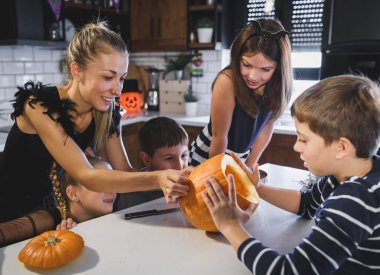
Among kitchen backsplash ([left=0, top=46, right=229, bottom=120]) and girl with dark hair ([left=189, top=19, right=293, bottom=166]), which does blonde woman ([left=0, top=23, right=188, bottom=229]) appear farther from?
kitchen backsplash ([left=0, top=46, right=229, bottom=120])

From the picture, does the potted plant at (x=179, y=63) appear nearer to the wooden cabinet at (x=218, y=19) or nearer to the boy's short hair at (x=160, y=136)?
the wooden cabinet at (x=218, y=19)

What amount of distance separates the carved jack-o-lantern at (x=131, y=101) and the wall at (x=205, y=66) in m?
0.44

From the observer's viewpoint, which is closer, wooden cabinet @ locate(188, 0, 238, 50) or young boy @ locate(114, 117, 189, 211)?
young boy @ locate(114, 117, 189, 211)

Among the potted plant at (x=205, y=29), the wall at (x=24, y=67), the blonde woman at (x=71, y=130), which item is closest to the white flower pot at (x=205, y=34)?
the potted plant at (x=205, y=29)

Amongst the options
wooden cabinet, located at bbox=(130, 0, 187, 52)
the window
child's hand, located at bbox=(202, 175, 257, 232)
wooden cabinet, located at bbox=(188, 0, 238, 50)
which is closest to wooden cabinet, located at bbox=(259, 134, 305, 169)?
the window

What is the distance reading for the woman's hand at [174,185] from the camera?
0.97 m

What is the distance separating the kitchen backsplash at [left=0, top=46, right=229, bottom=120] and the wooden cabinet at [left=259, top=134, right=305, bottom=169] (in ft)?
3.09

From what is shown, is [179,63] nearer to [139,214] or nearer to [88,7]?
[88,7]

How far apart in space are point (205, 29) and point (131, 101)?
3.10ft

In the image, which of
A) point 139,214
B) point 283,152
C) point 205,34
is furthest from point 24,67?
point 139,214

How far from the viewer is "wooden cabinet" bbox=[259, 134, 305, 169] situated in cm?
269

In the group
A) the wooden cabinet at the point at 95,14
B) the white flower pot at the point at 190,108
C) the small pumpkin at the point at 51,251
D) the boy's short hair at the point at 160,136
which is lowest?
the white flower pot at the point at 190,108

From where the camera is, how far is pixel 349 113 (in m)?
0.77

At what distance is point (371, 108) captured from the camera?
2.53ft
